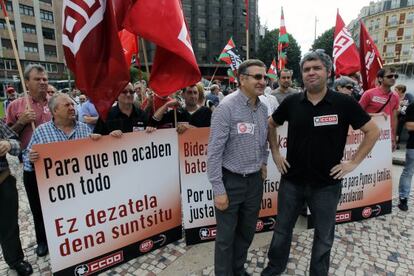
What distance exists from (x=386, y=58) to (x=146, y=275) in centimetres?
7695

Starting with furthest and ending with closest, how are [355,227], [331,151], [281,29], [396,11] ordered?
[396,11], [281,29], [355,227], [331,151]

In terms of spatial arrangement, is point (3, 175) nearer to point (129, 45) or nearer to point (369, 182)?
point (129, 45)

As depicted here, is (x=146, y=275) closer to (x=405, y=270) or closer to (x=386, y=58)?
(x=405, y=270)

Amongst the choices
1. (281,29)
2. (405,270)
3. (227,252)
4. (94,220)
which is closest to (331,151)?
(227,252)

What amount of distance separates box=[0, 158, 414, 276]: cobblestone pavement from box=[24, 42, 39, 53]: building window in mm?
52146

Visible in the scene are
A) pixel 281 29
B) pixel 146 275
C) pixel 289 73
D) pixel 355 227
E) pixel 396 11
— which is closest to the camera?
pixel 146 275

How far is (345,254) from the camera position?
3.18 m

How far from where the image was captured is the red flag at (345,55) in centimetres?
558

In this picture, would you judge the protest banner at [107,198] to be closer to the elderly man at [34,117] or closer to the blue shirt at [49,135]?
the blue shirt at [49,135]

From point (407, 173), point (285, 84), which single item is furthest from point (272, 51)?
point (407, 173)

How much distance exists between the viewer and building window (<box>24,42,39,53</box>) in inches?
1775

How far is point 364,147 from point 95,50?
2652 millimetres

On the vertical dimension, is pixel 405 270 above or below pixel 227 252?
below

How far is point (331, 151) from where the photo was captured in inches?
93.7
